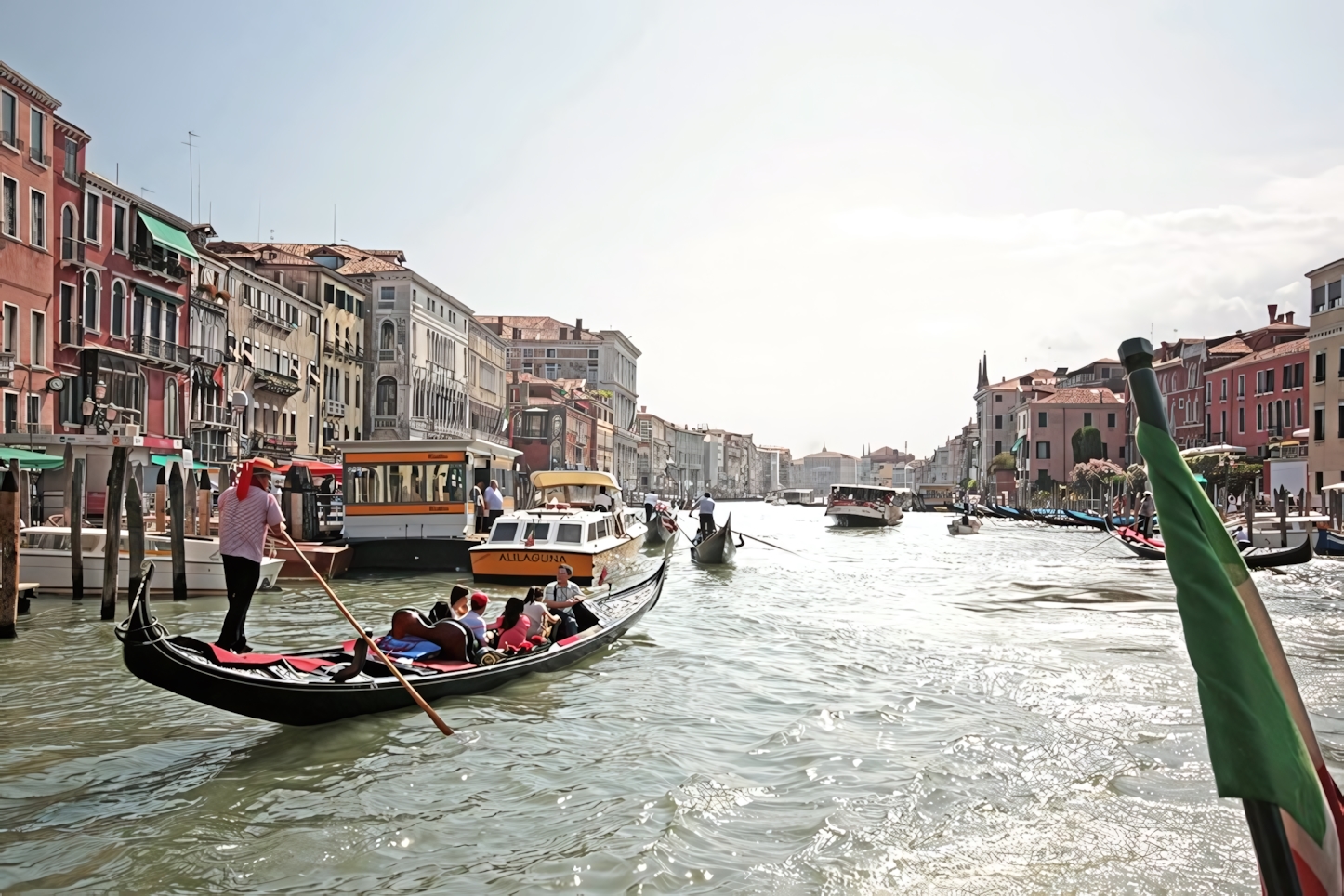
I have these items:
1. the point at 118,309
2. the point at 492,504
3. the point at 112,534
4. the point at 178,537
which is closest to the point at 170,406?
the point at 118,309

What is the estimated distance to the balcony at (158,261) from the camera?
26047 mm

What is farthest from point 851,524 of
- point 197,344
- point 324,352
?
point 197,344

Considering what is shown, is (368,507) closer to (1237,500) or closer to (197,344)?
(197,344)

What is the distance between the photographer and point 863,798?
6.28 metres

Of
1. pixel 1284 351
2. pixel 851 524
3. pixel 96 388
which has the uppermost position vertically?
pixel 1284 351

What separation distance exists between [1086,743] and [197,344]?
87.8 ft

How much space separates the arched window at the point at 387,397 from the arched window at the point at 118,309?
1760 cm

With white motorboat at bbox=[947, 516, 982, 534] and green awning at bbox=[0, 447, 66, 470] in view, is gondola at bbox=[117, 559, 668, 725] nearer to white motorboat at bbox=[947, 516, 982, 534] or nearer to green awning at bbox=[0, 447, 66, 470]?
green awning at bbox=[0, 447, 66, 470]

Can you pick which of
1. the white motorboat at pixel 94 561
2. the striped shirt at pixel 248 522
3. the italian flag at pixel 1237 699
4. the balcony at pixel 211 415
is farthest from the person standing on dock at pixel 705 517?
the italian flag at pixel 1237 699

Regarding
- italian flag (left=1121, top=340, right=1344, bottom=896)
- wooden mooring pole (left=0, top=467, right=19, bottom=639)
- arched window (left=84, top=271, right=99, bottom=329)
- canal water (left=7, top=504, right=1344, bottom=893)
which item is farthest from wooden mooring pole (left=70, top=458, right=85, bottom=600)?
italian flag (left=1121, top=340, right=1344, bottom=896)

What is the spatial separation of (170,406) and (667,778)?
24.9m

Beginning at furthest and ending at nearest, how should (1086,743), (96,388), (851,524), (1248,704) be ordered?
(851,524) → (96,388) → (1086,743) → (1248,704)

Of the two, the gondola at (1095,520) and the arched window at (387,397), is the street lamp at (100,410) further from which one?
the gondola at (1095,520)

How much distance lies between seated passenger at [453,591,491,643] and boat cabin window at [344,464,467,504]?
9491 mm
